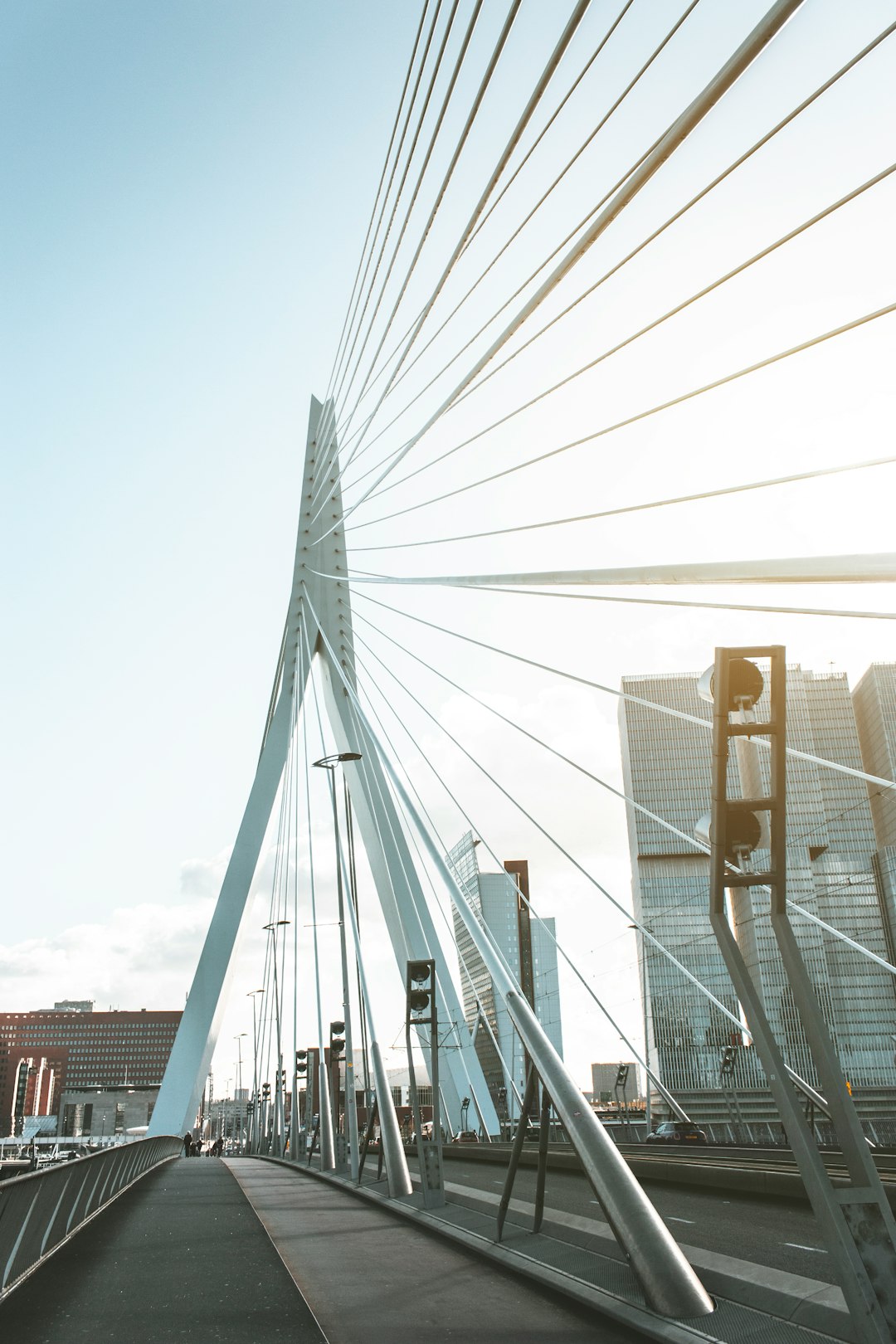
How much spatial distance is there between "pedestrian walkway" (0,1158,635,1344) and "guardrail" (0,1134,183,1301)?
138mm

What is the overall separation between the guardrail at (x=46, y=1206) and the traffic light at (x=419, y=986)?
367 cm

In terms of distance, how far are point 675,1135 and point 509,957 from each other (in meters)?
14.8

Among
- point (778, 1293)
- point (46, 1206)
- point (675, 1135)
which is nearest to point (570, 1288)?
point (778, 1293)

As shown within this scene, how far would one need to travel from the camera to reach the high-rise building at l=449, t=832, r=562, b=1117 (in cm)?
5300

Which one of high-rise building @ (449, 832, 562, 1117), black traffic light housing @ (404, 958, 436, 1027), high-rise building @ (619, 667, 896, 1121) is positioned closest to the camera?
black traffic light housing @ (404, 958, 436, 1027)

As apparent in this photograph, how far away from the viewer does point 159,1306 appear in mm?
6145

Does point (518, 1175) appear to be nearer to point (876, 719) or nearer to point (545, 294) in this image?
point (545, 294)

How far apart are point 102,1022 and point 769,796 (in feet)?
575

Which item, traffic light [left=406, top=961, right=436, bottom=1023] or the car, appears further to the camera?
the car

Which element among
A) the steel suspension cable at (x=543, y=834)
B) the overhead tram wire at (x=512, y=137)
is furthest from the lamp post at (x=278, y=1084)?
the overhead tram wire at (x=512, y=137)

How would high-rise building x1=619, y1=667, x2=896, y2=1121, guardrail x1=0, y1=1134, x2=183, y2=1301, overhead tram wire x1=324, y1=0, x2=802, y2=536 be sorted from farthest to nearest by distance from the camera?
high-rise building x1=619, y1=667, x2=896, y2=1121 < guardrail x1=0, y1=1134, x2=183, y2=1301 < overhead tram wire x1=324, y1=0, x2=802, y2=536

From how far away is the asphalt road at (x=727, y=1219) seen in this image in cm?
783

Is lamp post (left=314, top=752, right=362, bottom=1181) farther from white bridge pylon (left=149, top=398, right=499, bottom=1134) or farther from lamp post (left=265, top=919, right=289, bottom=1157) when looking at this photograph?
lamp post (left=265, top=919, right=289, bottom=1157)

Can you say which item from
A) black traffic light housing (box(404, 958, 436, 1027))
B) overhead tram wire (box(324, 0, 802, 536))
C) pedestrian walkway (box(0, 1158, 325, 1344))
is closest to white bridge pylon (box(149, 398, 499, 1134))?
black traffic light housing (box(404, 958, 436, 1027))
